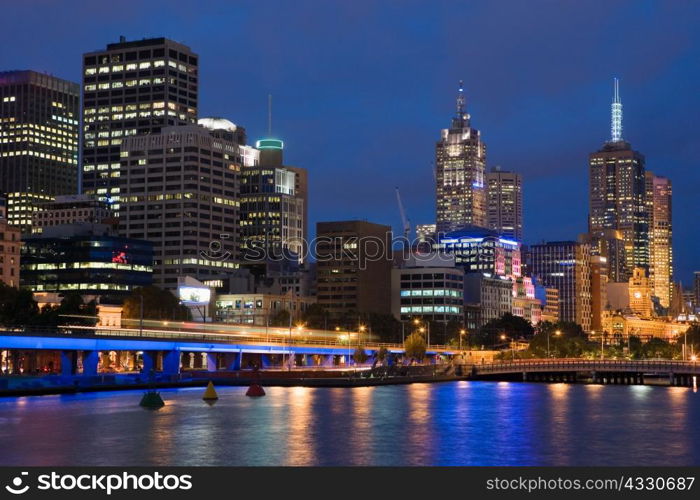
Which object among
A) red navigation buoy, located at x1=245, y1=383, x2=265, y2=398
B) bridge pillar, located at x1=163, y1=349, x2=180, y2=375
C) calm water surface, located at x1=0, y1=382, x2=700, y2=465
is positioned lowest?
calm water surface, located at x1=0, y1=382, x2=700, y2=465

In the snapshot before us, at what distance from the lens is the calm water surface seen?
78.2 metres

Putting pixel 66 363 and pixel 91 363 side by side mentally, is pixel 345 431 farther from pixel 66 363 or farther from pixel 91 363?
pixel 66 363

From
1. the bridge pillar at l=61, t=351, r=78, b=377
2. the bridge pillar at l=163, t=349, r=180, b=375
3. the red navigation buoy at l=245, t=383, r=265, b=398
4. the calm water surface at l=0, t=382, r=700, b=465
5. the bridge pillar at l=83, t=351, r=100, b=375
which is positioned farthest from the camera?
the bridge pillar at l=163, t=349, r=180, b=375

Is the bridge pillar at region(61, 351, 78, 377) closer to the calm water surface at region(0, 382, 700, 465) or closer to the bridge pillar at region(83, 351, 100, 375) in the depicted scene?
the bridge pillar at region(83, 351, 100, 375)

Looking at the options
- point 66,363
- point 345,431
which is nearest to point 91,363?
point 66,363

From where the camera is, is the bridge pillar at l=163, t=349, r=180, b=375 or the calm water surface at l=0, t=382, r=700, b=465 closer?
the calm water surface at l=0, t=382, r=700, b=465

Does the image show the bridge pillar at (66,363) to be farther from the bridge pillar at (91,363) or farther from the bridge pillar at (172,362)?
the bridge pillar at (172,362)

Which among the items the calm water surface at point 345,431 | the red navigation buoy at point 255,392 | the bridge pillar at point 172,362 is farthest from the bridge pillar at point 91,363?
the red navigation buoy at point 255,392

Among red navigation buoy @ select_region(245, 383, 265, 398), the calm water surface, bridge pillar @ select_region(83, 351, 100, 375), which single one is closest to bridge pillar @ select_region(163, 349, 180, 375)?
bridge pillar @ select_region(83, 351, 100, 375)

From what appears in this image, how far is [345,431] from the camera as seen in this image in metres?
95.8

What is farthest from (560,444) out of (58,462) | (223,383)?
(223,383)

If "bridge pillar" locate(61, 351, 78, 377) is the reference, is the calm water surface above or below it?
below

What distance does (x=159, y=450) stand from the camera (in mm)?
80250

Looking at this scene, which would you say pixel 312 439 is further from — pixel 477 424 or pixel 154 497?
pixel 154 497
